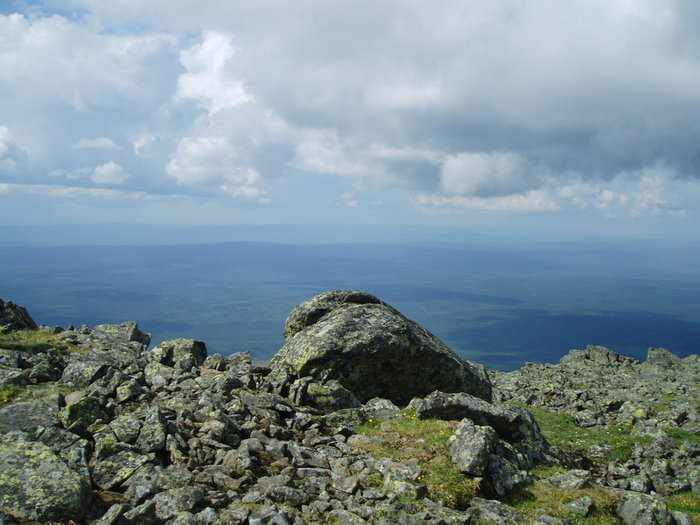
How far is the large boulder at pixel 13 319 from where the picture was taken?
93.1 feet

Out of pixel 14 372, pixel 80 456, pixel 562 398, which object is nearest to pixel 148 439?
pixel 80 456

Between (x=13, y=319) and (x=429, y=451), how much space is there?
95.7 ft

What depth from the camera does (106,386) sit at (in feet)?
53.1

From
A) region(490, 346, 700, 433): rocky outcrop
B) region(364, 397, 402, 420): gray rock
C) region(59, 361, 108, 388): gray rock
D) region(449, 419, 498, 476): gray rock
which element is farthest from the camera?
region(490, 346, 700, 433): rocky outcrop

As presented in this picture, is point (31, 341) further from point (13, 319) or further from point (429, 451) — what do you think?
point (429, 451)

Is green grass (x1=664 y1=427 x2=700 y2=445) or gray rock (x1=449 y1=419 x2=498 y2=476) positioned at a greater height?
gray rock (x1=449 y1=419 x2=498 y2=476)

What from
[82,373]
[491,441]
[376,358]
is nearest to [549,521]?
[491,441]

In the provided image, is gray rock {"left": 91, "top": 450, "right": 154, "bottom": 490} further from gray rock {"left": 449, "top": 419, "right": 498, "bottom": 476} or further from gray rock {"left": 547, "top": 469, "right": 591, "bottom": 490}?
gray rock {"left": 547, "top": 469, "right": 591, "bottom": 490}

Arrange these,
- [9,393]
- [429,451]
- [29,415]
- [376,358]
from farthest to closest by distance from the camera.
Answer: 1. [376,358]
2. [9,393]
3. [429,451]
4. [29,415]

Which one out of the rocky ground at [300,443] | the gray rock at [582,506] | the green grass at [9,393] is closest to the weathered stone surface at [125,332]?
the rocky ground at [300,443]

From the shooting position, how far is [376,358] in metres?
21.4

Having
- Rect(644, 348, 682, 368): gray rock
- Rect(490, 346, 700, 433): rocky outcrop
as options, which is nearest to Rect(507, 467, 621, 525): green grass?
Rect(490, 346, 700, 433): rocky outcrop

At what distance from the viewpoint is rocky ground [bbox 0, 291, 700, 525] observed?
992 centimetres

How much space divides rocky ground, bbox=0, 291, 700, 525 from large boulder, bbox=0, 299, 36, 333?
2742 mm
